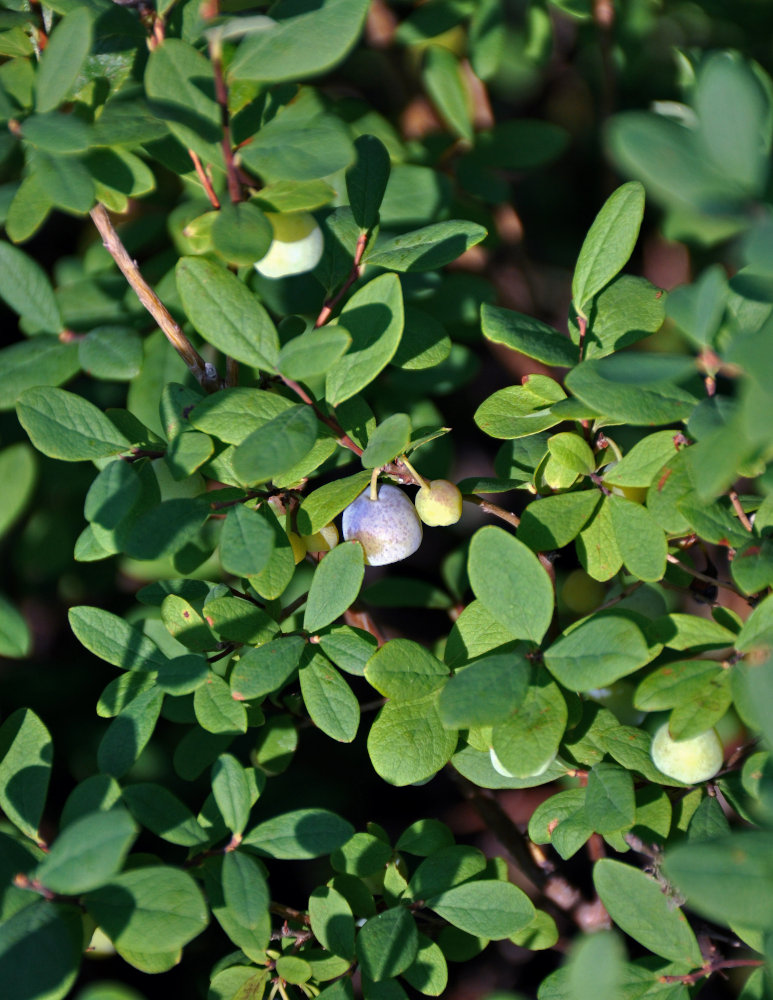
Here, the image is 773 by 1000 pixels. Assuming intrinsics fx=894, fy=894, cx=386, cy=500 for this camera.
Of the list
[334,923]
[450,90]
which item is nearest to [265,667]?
[334,923]

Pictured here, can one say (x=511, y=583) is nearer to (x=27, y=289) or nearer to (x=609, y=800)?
(x=609, y=800)

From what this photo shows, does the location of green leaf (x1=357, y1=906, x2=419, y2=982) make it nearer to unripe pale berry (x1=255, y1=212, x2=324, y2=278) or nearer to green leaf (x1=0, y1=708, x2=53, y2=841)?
green leaf (x1=0, y1=708, x2=53, y2=841)

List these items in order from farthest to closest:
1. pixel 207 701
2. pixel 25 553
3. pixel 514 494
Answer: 1. pixel 514 494
2. pixel 25 553
3. pixel 207 701

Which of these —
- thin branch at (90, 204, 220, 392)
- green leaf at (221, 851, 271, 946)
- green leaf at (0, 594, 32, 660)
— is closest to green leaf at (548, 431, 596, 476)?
thin branch at (90, 204, 220, 392)

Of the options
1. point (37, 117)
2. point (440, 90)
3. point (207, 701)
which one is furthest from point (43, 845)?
point (440, 90)

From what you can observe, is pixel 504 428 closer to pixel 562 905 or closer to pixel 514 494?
pixel 562 905
